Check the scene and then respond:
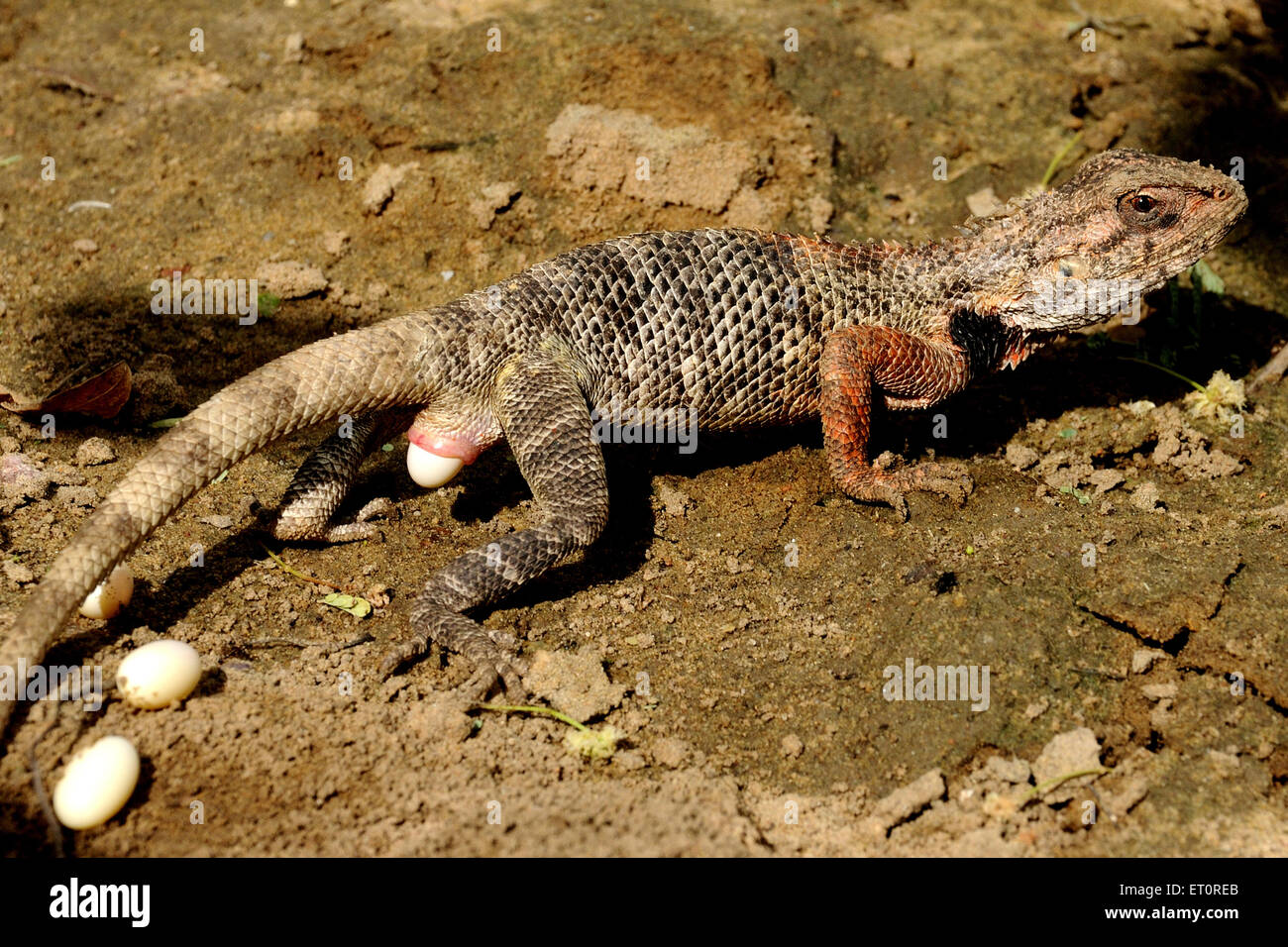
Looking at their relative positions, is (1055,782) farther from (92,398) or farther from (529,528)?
(92,398)

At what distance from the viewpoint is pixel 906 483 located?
17.1 ft

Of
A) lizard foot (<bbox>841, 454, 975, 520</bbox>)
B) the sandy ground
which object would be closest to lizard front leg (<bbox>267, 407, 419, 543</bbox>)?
the sandy ground

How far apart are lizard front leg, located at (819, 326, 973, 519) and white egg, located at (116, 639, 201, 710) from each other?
10.4 feet

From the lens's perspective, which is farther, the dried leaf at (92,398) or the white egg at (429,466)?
the dried leaf at (92,398)

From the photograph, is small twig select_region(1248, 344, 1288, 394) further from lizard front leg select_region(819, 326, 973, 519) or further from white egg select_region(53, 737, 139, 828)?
white egg select_region(53, 737, 139, 828)

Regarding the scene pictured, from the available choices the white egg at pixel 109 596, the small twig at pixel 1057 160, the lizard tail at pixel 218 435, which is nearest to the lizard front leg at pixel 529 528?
the lizard tail at pixel 218 435

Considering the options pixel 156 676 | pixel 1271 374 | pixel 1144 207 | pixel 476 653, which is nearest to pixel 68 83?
Answer: pixel 156 676

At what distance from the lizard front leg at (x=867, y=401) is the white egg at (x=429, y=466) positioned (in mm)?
1934

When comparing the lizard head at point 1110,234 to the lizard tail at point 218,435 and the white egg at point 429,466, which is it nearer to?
the white egg at point 429,466

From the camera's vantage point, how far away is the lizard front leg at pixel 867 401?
16.8ft

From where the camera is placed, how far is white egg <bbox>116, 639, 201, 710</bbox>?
383 centimetres

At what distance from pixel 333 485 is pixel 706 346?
201 centimetres

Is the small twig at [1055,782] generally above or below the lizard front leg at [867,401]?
below
